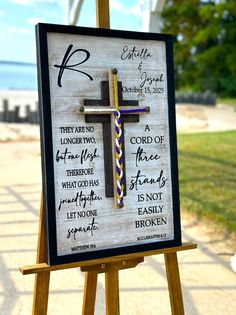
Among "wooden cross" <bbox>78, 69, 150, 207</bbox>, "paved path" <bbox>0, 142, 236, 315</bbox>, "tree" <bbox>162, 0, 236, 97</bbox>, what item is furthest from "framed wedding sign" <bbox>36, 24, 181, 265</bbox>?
"tree" <bbox>162, 0, 236, 97</bbox>

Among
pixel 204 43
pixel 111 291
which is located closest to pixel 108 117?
pixel 111 291

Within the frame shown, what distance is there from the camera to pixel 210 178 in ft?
21.1

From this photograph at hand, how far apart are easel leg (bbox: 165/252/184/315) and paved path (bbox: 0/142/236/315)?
2.01 ft

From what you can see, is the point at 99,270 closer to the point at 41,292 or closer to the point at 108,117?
the point at 41,292

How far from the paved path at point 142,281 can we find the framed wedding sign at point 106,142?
36.8 inches

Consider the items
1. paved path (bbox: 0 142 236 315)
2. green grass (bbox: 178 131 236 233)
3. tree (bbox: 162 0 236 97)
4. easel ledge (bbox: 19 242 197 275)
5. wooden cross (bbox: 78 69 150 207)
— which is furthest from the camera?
tree (bbox: 162 0 236 97)

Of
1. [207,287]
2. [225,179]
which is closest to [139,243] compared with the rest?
[207,287]

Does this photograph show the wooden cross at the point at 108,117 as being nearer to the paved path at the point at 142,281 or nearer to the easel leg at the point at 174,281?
the easel leg at the point at 174,281

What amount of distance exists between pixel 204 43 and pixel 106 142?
28.5 m

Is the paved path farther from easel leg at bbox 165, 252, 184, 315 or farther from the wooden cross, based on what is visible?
the wooden cross

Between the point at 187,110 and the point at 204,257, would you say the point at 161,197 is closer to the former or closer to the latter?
the point at 204,257

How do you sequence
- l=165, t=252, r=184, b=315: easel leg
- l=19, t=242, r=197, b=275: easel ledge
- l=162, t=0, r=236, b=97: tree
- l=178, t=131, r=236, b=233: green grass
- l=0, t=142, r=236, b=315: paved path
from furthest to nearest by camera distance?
1. l=162, t=0, r=236, b=97: tree
2. l=178, t=131, r=236, b=233: green grass
3. l=0, t=142, r=236, b=315: paved path
4. l=165, t=252, r=184, b=315: easel leg
5. l=19, t=242, r=197, b=275: easel ledge

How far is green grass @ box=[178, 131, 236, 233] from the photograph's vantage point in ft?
16.0

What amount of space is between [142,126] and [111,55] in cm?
32
